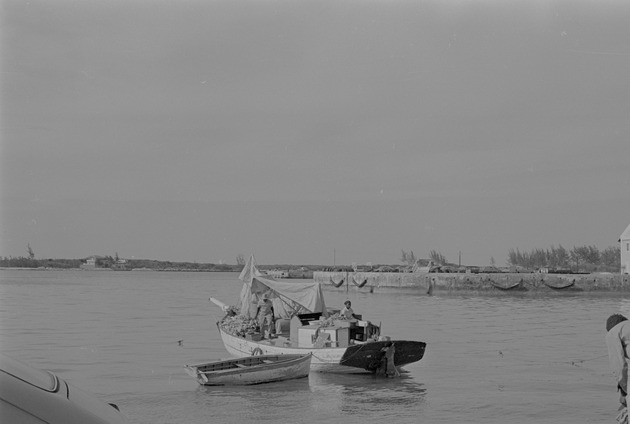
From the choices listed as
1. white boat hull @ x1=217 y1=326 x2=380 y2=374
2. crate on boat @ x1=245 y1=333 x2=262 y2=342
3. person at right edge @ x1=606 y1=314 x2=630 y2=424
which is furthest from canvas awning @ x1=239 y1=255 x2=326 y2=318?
person at right edge @ x1=606 y1=314 x2=630 y2=424

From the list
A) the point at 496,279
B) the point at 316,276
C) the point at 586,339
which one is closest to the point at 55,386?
the point at 586,339

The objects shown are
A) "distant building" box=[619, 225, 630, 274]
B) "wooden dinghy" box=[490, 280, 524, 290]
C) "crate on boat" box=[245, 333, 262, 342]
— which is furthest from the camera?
"wooden dinghy" box=[490, 280, 524, 290]

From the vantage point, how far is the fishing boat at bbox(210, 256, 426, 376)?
2580 centimetres

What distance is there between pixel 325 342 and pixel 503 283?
7646 cm

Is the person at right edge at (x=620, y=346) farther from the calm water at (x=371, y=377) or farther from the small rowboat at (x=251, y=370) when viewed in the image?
the small rowboat at (x=251, y=370)

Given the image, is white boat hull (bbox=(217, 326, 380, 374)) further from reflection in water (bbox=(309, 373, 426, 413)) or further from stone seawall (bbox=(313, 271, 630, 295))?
stone seawall (bbox=(313, 271, 630, 295))

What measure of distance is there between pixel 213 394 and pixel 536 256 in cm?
17748

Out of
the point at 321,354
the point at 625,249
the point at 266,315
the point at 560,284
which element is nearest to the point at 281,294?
the point at 266,315

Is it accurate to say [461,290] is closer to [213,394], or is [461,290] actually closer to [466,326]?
[466,326]

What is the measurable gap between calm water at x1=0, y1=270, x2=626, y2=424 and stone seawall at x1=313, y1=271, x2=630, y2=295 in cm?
3350

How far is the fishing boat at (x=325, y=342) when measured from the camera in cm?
2580

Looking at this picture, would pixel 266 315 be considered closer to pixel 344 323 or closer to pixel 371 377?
pixel 344 323

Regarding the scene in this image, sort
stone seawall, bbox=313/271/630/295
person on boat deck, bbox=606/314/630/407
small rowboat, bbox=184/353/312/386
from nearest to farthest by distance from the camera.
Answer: person on boat deck, bbox=606/314/630/407 < small rowboat, bbox=184/353/312/386 < stone seawall, bbox=313/271/630/295

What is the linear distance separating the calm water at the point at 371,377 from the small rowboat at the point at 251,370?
0.99 ft
